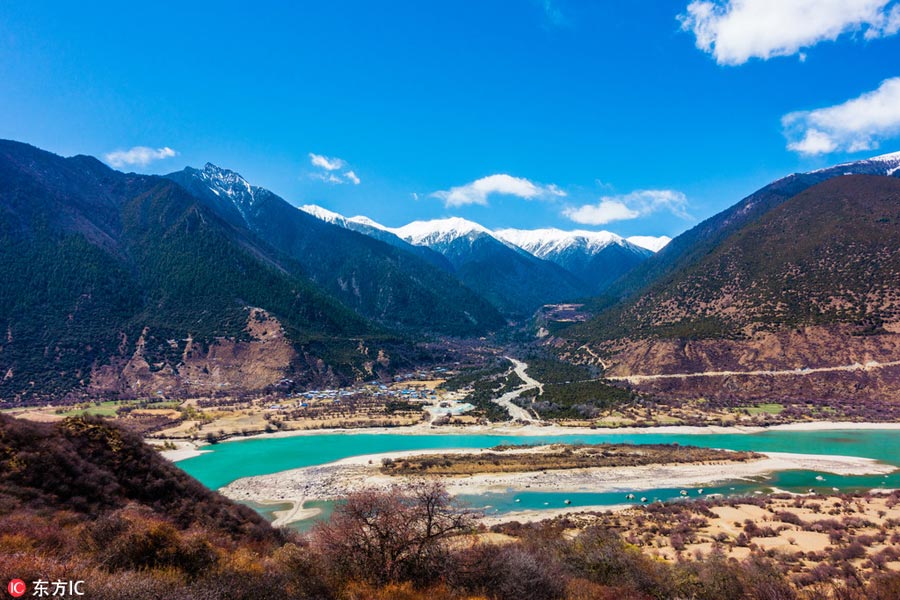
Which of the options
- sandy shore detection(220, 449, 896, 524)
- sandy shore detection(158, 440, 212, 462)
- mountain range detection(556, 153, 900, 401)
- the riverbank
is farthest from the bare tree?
mountain range detection(556, 153, 900, 401)

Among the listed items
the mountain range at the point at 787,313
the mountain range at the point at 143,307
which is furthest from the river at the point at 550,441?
the mountain range at the point at 143,307

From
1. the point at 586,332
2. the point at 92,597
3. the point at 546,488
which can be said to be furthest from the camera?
the point at 586,332

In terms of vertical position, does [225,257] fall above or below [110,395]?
above

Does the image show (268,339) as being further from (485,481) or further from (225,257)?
(485,481)

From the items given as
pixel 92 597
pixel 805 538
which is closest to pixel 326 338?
pixel 805 538

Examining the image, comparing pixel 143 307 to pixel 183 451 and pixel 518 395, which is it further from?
pixel 518 395

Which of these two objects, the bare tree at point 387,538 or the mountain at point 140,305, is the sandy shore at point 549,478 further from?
the mountain at point 140,305

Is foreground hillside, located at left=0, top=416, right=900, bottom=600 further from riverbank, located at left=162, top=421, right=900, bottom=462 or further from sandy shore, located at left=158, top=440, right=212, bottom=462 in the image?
riverbank, located at left=162, top=421, right=900, bottom=462
